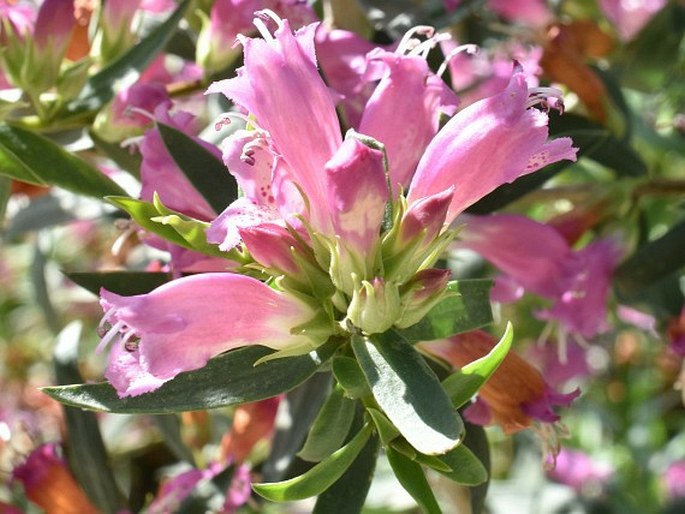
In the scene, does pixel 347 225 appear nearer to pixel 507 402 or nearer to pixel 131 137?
pixel 507 402

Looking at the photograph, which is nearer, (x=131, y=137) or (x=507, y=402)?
(x=507, y=402)

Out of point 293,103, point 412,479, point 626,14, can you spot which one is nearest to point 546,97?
point 293,103

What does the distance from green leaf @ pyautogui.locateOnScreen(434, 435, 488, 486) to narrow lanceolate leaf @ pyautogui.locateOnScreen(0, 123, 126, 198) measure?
40 centimetres

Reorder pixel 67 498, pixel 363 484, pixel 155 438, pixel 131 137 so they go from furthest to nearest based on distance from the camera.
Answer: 1. pixel 155 438
2. pixel 67 498
3. pixel 131 137
4. pixel 363 484

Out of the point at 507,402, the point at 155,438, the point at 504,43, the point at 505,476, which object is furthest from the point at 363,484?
the point at 155,438

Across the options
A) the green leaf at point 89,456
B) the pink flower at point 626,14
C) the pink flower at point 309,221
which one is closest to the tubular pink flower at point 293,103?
the pink flower at point 309,221

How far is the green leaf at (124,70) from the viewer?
102 centimetres

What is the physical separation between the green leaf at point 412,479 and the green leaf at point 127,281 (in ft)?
0.85

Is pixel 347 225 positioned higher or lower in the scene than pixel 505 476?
higher

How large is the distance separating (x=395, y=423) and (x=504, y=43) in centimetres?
101

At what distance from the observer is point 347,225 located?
2.25 feet

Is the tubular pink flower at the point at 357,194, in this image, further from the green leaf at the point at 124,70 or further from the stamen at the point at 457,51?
the green leaf at the point at 124,70

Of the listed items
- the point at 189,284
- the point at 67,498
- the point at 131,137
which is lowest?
the point at 67,498

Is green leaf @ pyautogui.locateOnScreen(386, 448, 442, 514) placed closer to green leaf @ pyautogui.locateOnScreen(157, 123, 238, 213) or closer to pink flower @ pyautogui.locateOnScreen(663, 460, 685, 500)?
green leaf @ pyautogui.locateOnScreen(157, 123, 238, 213)
